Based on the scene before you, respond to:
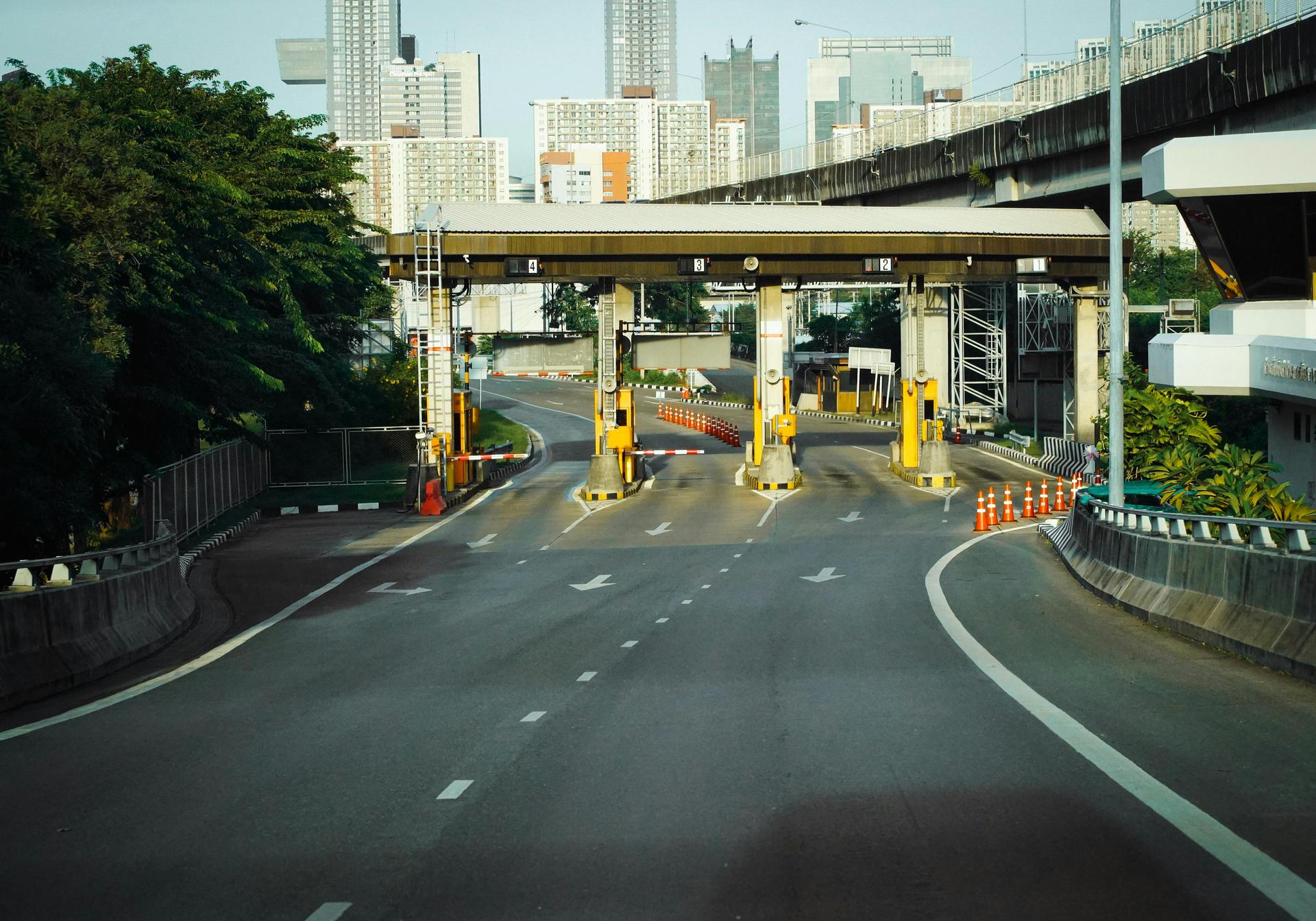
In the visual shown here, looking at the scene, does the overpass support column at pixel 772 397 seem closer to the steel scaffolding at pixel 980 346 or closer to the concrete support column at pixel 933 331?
the concrete support column at pixel 933 331

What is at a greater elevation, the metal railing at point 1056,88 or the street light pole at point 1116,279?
the metal railing at point 1056,88

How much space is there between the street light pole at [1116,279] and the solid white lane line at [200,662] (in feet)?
46.0

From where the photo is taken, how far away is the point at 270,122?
178 ft

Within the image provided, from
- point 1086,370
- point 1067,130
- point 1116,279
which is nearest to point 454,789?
point 1116,279

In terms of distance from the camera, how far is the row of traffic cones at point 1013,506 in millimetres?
36281

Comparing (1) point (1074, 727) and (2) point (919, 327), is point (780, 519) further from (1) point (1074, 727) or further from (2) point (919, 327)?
(1) point (1074, 727)

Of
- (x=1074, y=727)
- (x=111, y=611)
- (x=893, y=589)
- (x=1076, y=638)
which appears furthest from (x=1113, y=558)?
(x=111, y=611)

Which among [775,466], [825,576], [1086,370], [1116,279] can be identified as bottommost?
[825,576]

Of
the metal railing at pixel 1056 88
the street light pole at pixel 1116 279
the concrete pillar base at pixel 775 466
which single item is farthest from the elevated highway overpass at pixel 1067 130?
the concrete pillar base at pixel 775 466

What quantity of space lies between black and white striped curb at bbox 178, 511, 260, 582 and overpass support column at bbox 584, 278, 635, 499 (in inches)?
395

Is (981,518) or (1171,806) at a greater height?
(1171,806)

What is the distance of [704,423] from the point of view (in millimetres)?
77312

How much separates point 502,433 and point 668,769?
6476 cm

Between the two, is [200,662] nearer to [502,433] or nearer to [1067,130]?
[1067,130]
